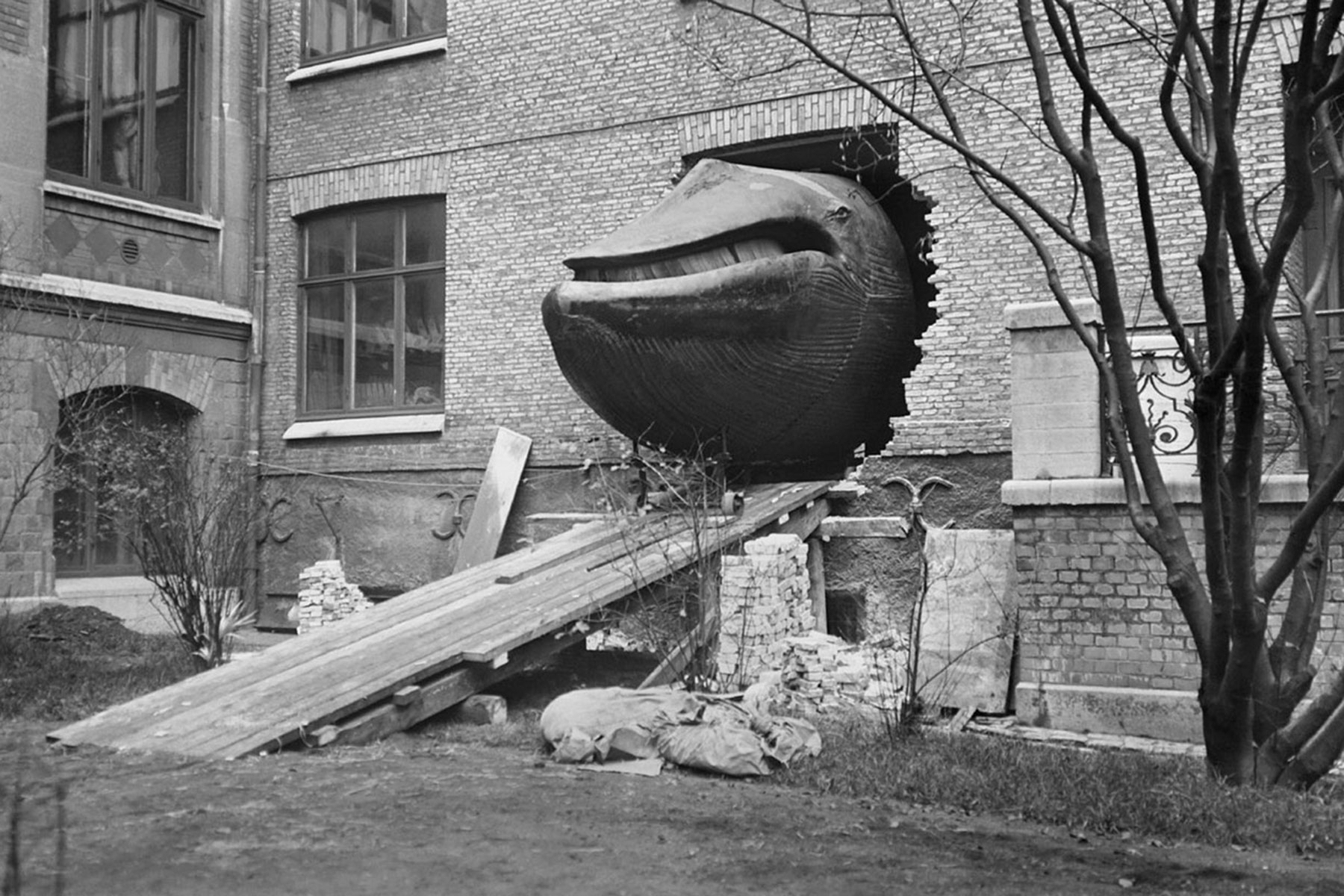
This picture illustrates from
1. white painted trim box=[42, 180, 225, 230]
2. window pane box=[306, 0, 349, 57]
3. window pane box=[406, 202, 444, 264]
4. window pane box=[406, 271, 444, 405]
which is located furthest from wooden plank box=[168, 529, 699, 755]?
window pane box=[306, 0, 349, 57]

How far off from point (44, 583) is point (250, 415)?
115 inches

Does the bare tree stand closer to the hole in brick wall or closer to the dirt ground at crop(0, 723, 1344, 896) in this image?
the dirt ground at crop(0, 723, 1344, 896)

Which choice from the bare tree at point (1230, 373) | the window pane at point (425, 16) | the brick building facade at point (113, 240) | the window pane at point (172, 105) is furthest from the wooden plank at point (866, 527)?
the window pane at point (172, 105)

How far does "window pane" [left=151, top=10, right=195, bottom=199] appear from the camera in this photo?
1398cm

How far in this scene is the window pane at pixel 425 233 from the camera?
45.3 ft

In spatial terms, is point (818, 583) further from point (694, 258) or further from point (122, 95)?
point (122, 95)

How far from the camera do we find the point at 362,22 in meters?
14.5

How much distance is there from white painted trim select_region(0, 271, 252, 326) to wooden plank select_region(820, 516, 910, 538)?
7.10 metres

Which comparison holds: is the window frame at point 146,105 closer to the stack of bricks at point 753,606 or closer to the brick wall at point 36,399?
the brick wall at point 36,399

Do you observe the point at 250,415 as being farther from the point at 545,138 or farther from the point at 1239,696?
the point at 1239,696

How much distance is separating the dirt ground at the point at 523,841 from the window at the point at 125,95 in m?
8.36

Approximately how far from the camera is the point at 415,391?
1390cm

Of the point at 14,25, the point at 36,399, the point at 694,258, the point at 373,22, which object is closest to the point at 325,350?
the point at 36,399

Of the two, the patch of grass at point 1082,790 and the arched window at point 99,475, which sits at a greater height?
the arched window at point 99,475
